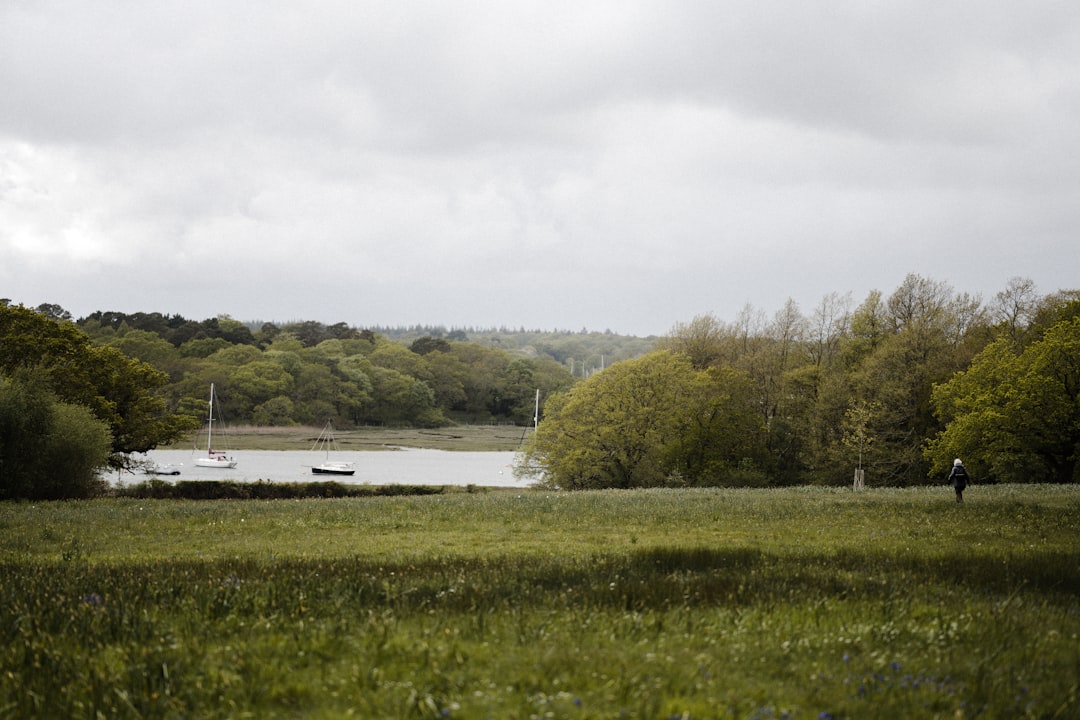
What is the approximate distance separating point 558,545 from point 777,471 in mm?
59416

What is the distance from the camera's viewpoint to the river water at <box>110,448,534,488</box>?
310 ft

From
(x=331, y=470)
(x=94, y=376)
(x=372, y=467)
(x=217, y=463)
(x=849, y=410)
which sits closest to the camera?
(x=94, y=376)

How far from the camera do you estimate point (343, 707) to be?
22.2ft

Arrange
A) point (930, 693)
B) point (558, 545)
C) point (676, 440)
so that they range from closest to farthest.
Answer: point (930, 693) → point (558, 545) → point (676, 440)

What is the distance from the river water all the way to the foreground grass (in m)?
72.0

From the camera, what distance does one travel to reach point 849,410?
68.1m

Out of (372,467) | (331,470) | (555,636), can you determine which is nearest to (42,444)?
(555,636)

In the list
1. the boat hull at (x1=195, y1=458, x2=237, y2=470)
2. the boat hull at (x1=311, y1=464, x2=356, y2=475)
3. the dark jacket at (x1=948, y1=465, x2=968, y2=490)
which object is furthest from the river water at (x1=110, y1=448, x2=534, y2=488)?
the dark jacket at (x1=948, y1=465, x2=968, y2=490)

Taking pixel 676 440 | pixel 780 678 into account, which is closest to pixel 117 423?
pixel 676 440

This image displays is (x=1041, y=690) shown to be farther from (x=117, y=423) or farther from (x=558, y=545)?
(x=117, y=423)

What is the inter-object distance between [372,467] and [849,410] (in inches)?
2762

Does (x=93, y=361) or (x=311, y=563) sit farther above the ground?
(x=93, y=361)

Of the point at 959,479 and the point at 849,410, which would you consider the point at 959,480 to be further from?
the point at 849,410

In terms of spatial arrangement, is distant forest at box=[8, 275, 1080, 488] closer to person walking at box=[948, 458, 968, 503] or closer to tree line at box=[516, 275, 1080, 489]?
A: tree line at box=[516, 275, 1080, 489]
